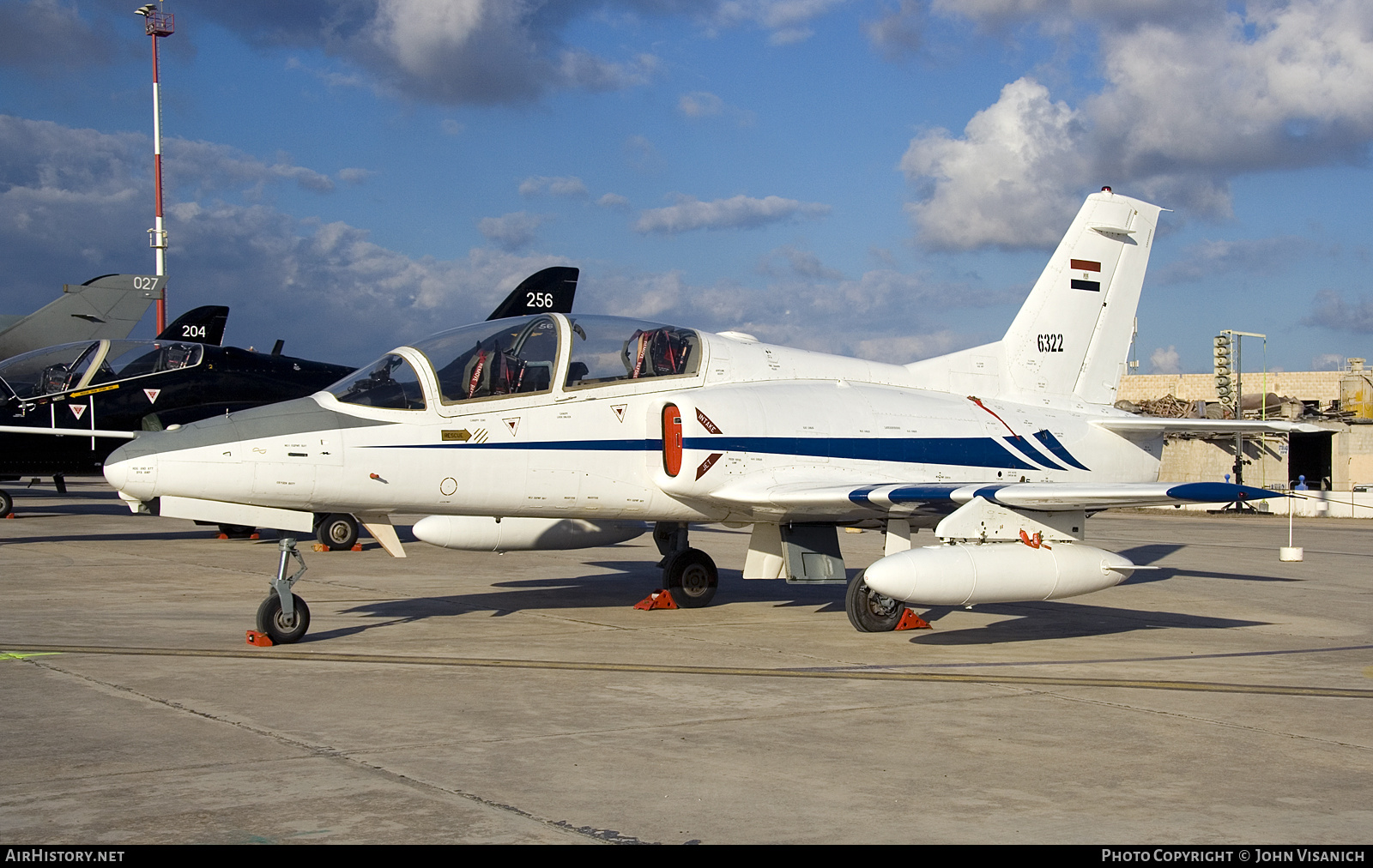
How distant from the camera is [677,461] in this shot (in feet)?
33.1

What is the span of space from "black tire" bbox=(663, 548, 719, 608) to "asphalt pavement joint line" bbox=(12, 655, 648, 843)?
→ 6.03 metres

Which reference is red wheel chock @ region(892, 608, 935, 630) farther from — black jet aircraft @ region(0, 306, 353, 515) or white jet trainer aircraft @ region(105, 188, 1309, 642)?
black jet aircraft @ region(0, 306, 353, 515)

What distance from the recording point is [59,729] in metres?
5.90

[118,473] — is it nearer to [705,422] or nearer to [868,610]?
[705,422]

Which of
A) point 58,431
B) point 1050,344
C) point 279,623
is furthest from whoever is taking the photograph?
point 58,431

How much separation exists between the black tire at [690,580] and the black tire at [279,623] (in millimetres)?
4186

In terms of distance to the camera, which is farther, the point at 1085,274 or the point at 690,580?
the point at 1085,274

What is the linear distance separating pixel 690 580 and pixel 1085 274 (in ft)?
20.1

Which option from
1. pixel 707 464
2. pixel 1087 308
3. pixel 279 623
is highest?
pixel 1087 308

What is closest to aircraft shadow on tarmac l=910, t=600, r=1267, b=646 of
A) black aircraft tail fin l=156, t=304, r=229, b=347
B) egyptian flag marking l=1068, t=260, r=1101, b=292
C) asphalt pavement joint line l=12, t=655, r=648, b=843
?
egyptian flag marking l=1068, t=260, r=1101, b=292

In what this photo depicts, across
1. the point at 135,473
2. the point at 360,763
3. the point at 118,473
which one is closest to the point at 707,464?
the point at 135,473

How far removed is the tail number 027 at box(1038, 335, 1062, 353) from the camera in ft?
43.7

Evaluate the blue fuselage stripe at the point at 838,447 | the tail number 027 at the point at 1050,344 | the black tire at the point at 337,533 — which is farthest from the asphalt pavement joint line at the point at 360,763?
the black tire at the point at 337,533

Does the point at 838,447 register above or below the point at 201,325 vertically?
below
